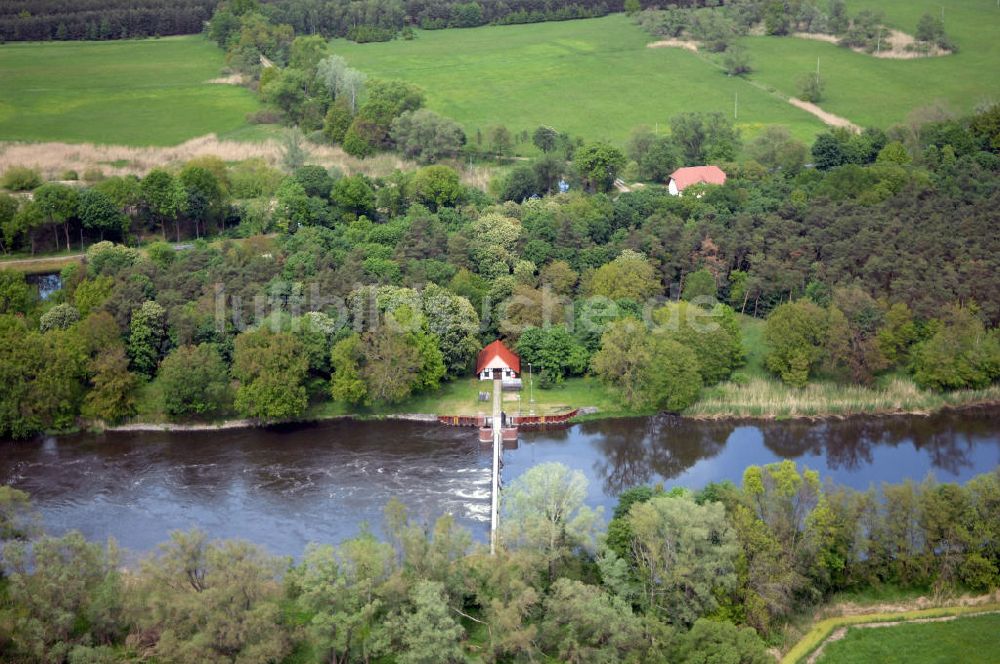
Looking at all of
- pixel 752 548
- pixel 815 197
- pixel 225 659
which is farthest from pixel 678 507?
pixel 815 197

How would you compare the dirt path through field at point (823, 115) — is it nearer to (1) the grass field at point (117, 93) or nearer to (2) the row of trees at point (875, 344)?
(2) the row of trees at point (875, 344)

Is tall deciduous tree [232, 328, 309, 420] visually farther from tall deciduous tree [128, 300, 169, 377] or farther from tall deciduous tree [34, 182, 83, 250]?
tall deciduous tree [34, 182, 83, 250]

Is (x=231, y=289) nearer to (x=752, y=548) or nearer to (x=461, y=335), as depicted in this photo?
(x=461, y=335)

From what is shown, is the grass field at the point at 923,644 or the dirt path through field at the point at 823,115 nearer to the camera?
the grass field at the point at 923,644

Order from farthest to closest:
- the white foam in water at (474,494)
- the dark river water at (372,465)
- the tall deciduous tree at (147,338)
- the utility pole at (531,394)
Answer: the tall deciduous tree at (147,338), the utility pole at (531,394), the white foam in water at (474,494), the dark river water at (372,465)

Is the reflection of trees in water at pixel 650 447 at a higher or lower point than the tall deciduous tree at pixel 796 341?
lower

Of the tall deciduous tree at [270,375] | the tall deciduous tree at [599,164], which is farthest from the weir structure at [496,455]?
the tall deciduous tree at [599,164]
